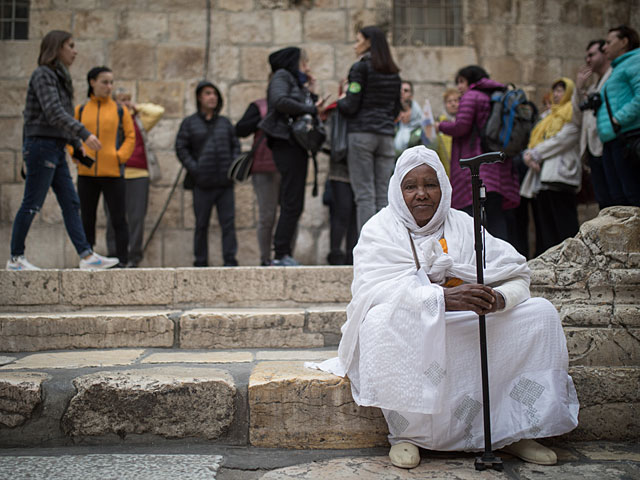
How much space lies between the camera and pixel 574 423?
2396 millimetres

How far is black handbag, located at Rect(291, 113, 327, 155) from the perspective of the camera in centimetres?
470

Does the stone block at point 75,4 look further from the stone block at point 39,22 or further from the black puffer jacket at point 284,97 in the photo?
the black puffer jacket at point 284,97

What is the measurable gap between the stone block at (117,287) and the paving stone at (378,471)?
79.2 inches

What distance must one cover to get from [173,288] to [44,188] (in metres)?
1.28

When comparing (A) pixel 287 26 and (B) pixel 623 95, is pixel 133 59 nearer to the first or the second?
(A) pixel 287 26

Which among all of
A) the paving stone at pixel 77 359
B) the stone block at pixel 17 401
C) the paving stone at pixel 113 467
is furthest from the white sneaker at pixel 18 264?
the paving stone at pixel 113 467

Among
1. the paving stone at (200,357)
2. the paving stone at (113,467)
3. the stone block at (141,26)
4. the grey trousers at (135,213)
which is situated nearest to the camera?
the paving stone at (113,467)

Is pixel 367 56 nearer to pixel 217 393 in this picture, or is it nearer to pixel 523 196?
pixel 523 196

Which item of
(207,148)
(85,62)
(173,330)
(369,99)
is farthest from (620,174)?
(85,62)

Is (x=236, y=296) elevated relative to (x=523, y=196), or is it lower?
lower

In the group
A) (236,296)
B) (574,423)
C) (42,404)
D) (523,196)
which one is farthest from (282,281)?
(523,196)

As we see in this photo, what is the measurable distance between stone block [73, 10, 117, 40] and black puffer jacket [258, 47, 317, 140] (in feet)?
10.1

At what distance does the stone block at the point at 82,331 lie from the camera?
347 cm

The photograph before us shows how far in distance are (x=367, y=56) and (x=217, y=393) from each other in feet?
10.6
